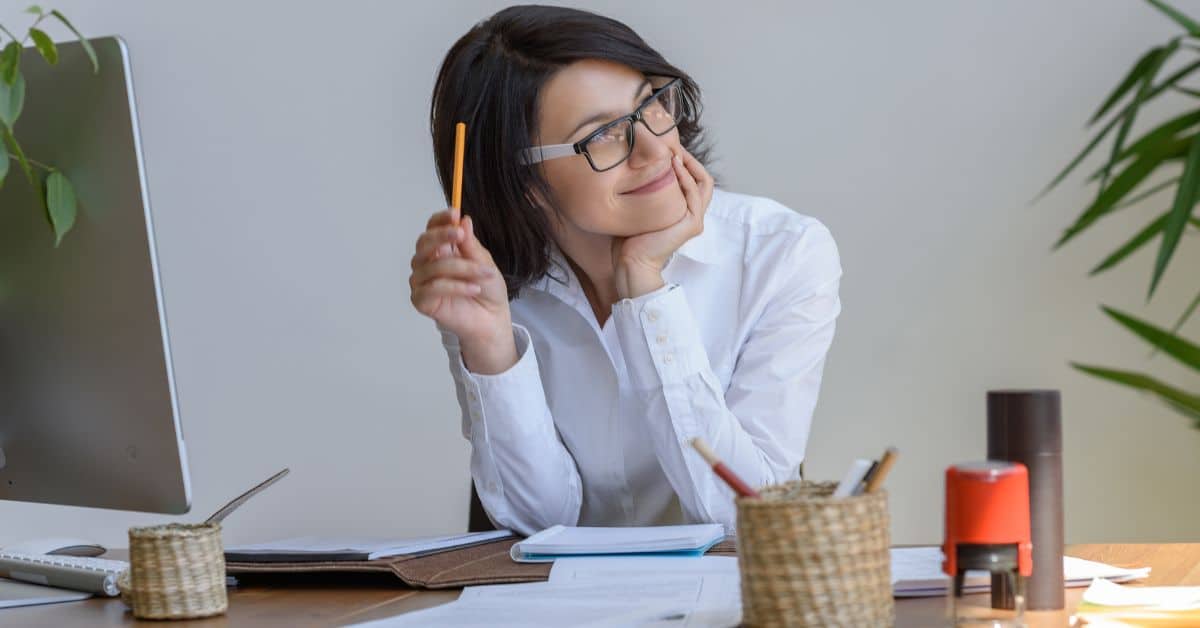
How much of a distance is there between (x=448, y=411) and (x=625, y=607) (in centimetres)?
195

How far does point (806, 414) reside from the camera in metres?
1.66

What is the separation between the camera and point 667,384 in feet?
4.90

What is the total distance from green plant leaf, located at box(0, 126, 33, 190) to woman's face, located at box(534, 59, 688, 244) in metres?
0.68

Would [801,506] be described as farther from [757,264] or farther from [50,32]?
[50,32]

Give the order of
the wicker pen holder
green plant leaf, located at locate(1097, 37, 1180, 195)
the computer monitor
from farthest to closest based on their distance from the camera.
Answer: the computer monitor → the wicker pen holder → green plant leaf, located at locate(1097, 37, 1180, 195)

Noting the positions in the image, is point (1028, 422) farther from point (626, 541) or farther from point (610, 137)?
point (610, 137)

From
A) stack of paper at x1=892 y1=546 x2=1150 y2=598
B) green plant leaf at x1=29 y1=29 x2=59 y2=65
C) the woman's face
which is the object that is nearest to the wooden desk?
stack of paper at x1=892 y1=546 x2=1150 y2=598

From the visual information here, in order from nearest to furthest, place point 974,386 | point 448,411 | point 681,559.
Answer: point 681,559 → point 974,386 → point 448,411

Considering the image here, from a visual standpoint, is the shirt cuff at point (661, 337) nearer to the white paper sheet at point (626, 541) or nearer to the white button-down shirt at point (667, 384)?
the white button-down shirt at point (667, 384)

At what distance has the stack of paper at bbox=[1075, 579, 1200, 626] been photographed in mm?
891

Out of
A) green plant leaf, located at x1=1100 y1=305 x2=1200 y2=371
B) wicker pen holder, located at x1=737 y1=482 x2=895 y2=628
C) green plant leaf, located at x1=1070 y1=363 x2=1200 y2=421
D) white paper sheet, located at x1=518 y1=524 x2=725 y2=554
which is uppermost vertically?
green plant leaf, located at x1=1100 y1=305 x2=1200 y2=371

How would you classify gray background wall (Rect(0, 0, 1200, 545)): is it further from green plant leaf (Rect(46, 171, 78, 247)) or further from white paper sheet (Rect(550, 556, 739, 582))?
green plant leaf (Rect(46, 171, 78, 247))

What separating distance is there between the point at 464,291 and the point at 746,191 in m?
1.30

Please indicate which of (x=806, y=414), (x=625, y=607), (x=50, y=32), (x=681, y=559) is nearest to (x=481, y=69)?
(x=806, y=414)
